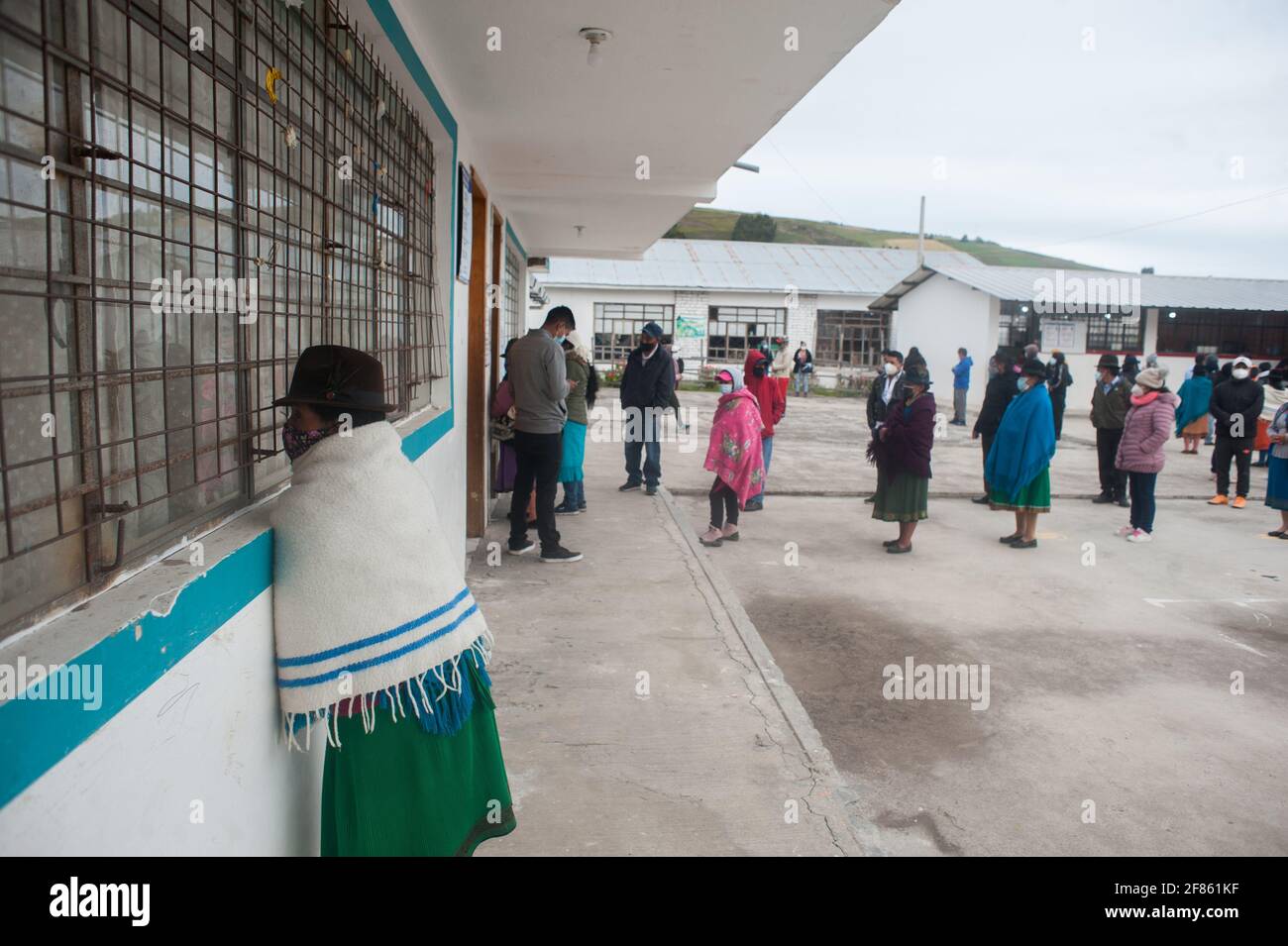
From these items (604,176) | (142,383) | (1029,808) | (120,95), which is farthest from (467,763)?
(604,176)

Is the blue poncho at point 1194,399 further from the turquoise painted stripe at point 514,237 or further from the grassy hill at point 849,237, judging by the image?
the grassy hill at point 849,237

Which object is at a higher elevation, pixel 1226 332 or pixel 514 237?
pixel 514 237

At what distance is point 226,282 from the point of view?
2137 mm

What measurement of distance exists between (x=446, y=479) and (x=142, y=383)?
10.8ft

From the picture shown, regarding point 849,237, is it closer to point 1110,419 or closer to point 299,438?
point 1110,419

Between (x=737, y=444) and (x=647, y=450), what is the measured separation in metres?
1.83

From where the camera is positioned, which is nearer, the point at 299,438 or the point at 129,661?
the point at 129,661

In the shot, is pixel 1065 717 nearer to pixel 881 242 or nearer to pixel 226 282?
pixel 226 282

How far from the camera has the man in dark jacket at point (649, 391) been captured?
868 centimetres

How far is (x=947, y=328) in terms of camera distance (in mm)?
24266

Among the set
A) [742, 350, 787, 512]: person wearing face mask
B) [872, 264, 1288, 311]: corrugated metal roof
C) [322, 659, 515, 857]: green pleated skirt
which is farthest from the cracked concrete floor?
[872, 264, 1288, 311]: corrugated metal roof

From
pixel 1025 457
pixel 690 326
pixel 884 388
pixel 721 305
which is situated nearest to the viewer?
pixel 1025 457

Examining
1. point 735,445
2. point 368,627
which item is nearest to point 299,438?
point 368,627

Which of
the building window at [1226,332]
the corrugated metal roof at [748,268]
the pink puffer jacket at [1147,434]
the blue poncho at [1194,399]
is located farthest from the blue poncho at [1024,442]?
the corrugated metal roof at [748,268]
